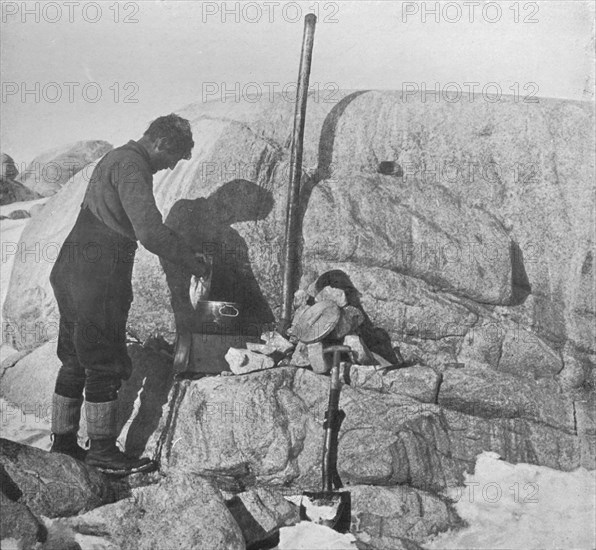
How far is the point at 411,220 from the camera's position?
7.59m

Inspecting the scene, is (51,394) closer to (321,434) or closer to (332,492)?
(321,434)

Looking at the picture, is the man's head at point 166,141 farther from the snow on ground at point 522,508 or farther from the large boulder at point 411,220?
the snow on ground at point 522,508

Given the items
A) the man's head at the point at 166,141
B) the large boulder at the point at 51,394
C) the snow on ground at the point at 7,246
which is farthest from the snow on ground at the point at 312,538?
the snow on ground at the point at 7,246

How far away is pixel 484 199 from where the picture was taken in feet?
26.0

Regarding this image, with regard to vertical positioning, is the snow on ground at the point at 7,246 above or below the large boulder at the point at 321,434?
above

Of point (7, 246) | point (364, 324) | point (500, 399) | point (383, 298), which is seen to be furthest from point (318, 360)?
point (7, 246)

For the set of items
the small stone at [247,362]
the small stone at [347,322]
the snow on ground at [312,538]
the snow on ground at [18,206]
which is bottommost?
the snow on ground at [312,538]

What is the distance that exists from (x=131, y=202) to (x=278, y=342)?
1.75 metres

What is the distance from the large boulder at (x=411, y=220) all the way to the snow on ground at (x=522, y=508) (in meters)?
1.04

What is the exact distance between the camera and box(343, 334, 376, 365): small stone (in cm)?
675

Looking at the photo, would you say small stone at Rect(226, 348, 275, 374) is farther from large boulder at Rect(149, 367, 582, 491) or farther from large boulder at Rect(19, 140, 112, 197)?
large boulder at Rect(19, 140, 112, 197)

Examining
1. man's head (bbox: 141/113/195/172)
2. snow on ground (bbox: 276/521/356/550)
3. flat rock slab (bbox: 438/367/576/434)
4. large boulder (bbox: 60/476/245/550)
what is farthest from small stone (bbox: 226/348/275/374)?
man's head (bbox: 141/113/195/172)

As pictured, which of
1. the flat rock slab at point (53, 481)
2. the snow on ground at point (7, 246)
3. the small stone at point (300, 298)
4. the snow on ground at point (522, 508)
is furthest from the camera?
the snow on ground at point (7, 246)

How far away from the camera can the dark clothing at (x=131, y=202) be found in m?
6.75
